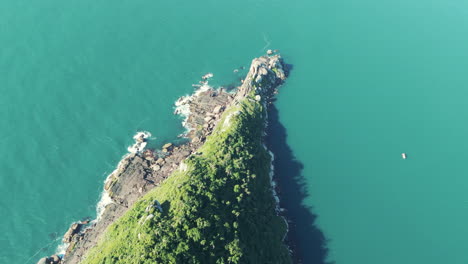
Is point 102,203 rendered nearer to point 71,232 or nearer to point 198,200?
point 71,232

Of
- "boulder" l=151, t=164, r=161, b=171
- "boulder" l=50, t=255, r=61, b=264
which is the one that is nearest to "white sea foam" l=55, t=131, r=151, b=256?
"boulder" l=50, t=255, r=61, b=264

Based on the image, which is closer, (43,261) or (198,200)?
(198,200)

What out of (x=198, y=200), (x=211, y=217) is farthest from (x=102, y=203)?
(x=211, y=217)

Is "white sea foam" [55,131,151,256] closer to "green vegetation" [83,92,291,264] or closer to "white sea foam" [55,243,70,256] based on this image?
"white sea foam" [55,243,70,256]

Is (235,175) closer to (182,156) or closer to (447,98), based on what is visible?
(182,156)

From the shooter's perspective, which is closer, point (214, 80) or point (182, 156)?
point (182, 156)

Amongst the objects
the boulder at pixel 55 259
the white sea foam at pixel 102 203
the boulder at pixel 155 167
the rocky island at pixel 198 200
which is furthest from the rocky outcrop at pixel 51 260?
the boulder at pixel 155 167

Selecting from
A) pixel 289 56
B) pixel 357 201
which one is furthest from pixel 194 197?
pixel 289 56
